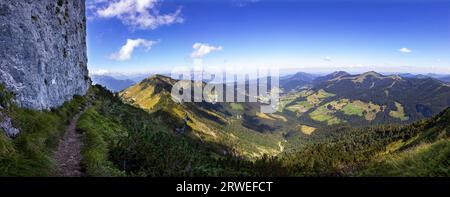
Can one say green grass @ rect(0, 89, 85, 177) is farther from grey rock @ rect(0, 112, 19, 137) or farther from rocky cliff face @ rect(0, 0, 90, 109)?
rocky cliff face @ rect(0, 0, 90, 109)

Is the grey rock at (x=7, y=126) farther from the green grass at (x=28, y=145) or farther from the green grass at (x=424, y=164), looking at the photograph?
the green grass at (x=424, y=164)

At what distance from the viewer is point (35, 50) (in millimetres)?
31500

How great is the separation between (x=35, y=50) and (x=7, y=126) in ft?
44.1

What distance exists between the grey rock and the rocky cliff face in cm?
524

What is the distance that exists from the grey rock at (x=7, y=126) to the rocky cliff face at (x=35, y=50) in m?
5.24

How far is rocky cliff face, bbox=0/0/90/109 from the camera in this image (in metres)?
26.8

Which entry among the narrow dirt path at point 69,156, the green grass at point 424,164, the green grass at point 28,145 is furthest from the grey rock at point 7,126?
the green grass at point 424,164

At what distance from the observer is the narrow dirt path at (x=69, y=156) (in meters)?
18.4

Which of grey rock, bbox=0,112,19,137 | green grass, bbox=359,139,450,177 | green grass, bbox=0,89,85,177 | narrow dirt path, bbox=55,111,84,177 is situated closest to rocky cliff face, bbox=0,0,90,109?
green grass, bbox=0,89,85,177
